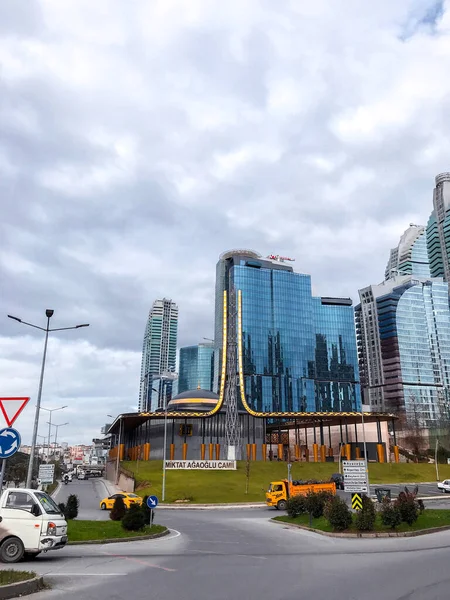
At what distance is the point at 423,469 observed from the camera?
7819cm

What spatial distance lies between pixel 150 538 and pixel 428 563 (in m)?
11.5

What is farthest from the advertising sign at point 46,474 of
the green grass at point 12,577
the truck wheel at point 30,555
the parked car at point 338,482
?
the parked car at point 338,482

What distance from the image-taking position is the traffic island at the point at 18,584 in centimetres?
977

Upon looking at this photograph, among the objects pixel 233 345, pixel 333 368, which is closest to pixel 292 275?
pixel 333 368

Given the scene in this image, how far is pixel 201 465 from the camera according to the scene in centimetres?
6781

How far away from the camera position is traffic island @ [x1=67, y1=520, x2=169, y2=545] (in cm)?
1906

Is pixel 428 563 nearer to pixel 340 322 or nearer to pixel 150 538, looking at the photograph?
pixel 150 538

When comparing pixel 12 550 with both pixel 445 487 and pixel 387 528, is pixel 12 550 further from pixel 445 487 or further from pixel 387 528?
pixel 445 487

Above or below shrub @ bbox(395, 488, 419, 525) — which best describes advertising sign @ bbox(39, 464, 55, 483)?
above

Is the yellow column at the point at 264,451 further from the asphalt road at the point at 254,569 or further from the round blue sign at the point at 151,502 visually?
the round blue sign at the point at 151,502

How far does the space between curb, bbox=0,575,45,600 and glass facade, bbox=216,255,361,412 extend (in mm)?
143660

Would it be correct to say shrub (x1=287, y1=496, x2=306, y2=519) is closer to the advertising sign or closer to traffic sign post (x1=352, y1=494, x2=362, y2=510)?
traffic sign post (x1=352, y1=494, x2=362, y2=510)

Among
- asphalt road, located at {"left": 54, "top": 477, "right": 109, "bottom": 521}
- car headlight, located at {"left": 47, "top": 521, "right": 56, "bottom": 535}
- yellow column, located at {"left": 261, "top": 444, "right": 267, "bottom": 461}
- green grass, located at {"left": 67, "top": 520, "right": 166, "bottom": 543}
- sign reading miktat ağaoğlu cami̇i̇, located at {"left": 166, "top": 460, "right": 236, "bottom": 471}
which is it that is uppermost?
yellow column, located at {"left": 261, "top": 444, "right": 267, "bottom": 461}

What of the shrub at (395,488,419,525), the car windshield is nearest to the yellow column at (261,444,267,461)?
the shrub at (395,488,419,525)
